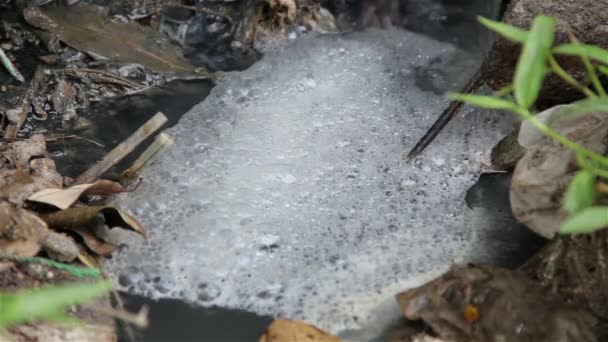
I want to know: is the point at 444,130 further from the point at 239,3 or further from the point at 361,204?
the point at 239,3

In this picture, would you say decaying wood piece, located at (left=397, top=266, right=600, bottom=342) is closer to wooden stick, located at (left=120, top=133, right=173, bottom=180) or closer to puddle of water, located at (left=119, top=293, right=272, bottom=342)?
puddle of water, located at (left=119, top=293, right=272, bottom=342)

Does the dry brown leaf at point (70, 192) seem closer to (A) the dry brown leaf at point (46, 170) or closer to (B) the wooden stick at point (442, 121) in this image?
(A) the dry brown leaf at point (46, 170)

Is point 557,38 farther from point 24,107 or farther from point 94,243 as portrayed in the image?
point 24,107

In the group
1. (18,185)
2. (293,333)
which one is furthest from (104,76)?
(293,333)

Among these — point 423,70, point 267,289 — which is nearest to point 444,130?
point 423,70

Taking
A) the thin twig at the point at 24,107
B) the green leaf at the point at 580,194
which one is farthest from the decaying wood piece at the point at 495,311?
the thin twig at the point at 24,107

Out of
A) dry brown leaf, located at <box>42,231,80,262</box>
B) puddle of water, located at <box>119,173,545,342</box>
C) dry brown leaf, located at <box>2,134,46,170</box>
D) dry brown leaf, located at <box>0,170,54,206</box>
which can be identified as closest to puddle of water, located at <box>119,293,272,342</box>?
puddle of water, located at <box>119,173,545,342</box>

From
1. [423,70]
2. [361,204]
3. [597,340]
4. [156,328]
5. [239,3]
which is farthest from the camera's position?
[239,3]
